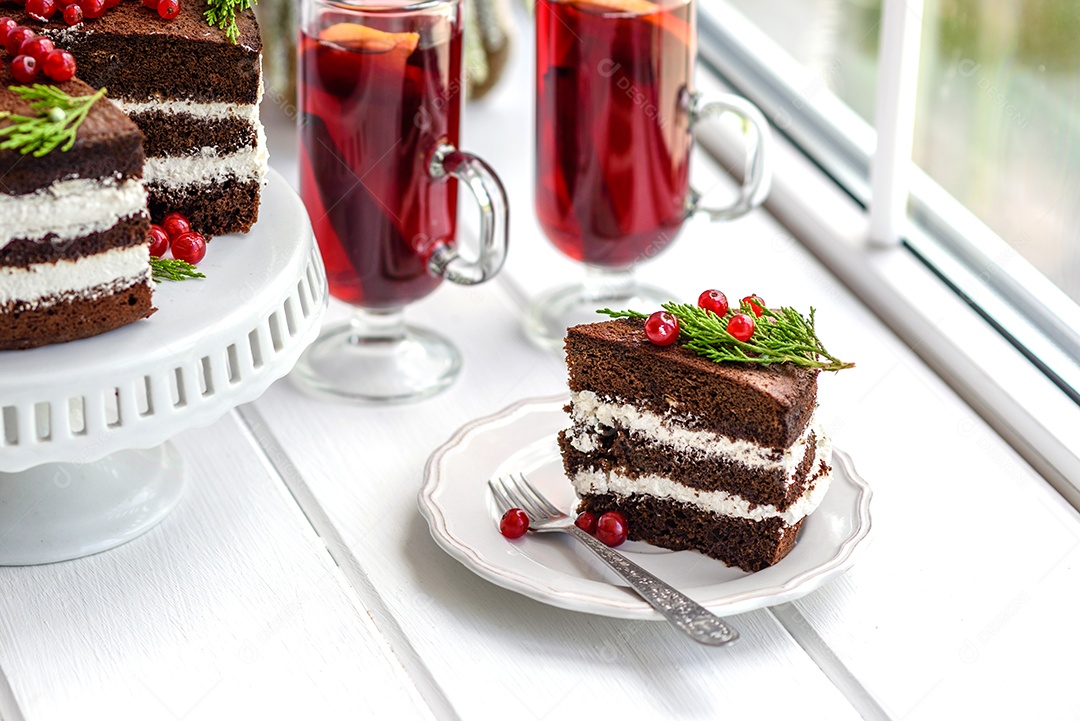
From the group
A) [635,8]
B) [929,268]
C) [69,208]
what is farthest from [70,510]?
[929,268]

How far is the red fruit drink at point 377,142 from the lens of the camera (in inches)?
62.9

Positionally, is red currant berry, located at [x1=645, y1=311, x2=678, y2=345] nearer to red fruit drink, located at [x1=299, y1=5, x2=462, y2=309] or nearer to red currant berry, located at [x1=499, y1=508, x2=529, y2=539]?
red currant berry, located at [x1=499, y1=508, x2=529, y2=539]

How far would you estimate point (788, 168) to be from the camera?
2229 mm

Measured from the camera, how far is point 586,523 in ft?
4.66

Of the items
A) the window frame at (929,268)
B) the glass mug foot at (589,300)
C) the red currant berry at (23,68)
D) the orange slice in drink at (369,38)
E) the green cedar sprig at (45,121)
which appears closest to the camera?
the green cedar sprig at (45,121)

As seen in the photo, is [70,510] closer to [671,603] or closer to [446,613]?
[446,613]

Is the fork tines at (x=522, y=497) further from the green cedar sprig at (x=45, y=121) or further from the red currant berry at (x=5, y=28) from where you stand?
the red currant berry at (x=5, y=28)

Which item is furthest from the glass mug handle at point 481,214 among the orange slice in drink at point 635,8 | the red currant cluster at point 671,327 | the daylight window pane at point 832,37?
the daylight window pane at point 832,37

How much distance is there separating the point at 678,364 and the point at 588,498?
0.22 metres

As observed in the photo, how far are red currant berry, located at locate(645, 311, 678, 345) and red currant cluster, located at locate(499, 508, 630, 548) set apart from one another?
203 millimetres

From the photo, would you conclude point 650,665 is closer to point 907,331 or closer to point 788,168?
point 907,331

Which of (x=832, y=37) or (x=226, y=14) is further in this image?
(x=832, y=37)

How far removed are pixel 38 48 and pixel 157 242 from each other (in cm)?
22

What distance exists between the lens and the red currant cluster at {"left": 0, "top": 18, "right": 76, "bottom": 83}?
1264 mm
